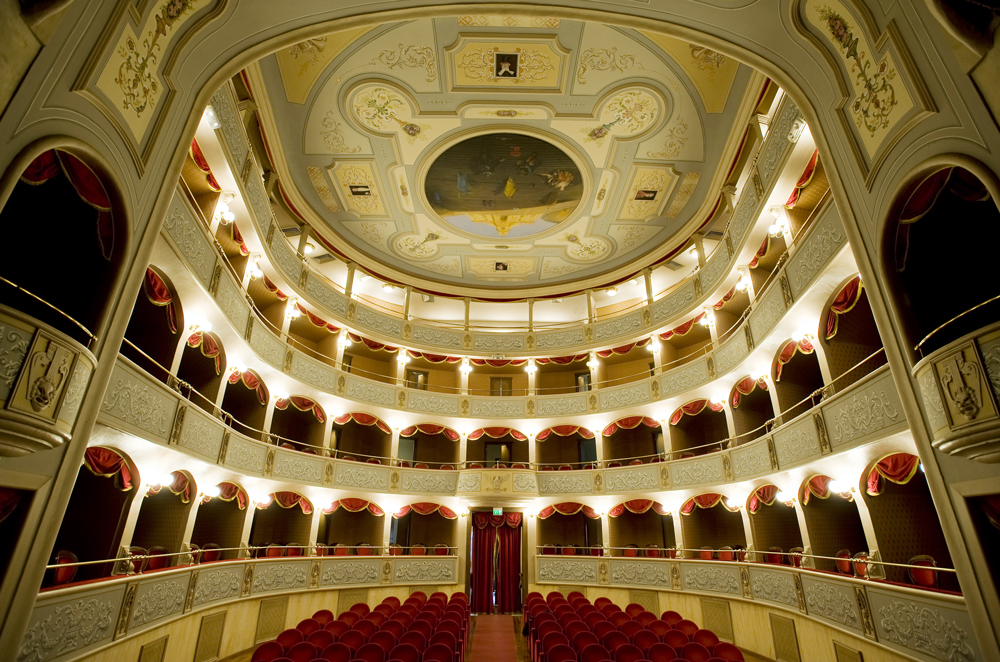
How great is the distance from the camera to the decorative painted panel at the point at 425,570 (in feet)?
46.5

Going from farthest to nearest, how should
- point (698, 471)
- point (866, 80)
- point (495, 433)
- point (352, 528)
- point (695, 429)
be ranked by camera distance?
point (495, 433)
point (695, 429)
point (352, 528)
point (698, 471)
point (866, 80)

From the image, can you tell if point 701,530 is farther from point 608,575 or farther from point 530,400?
point 530,400

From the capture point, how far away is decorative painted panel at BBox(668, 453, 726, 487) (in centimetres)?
1230

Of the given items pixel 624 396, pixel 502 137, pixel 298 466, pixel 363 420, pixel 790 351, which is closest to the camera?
pixel 790 351

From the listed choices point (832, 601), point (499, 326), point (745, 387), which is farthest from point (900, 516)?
point (499, 326)

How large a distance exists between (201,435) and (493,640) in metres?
7.46

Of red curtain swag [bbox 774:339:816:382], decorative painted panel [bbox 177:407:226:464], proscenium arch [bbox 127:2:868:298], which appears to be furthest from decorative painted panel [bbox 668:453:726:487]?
decorative painted panel [bbox 177:407:226:464]

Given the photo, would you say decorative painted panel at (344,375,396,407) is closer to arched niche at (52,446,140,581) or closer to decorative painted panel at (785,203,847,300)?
arched niche at (52,446,140,581)

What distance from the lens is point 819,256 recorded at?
7.73 m

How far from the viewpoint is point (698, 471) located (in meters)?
12.9

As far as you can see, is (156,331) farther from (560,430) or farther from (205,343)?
(560,430)

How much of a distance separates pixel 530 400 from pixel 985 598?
13073mm

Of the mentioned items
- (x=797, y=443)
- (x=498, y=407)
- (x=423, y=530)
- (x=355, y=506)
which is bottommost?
(x=423, y=530)

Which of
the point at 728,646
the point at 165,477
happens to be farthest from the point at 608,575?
the point at 165,477
